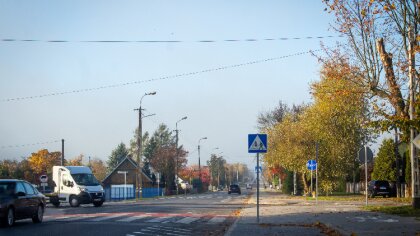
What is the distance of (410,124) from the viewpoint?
17.3 meters

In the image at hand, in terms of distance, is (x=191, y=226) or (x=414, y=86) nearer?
(x=191, y=226)

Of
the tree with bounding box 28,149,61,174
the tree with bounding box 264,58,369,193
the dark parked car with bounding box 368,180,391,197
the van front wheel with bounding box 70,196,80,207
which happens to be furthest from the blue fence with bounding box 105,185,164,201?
the tree with bounding box 28,149,61,174

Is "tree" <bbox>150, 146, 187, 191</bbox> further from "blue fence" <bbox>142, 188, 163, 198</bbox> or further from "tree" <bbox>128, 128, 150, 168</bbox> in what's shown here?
"tree" <bbox>128, 128, 150, 168</bbox>

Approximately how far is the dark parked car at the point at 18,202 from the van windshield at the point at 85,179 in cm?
1603

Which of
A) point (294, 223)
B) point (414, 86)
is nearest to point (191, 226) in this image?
point (294, 223)

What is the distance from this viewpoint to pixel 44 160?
103312mm

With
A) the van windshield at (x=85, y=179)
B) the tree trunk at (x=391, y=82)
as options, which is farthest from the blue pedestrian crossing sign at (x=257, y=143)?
the van windshield at (x=85, y=179)

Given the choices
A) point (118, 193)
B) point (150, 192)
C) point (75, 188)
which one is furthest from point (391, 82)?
point (150, 192)

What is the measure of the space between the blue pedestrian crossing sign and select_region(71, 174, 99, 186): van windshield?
64.0ft

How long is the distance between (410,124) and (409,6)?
15.9 feet

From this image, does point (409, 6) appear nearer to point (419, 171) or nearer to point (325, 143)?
point (419, 171)

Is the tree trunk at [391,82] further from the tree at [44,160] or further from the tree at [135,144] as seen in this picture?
the tree at [135,144]

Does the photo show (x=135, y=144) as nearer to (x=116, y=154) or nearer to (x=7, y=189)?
(x=116, y=154)

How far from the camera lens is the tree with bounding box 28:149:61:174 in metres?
102
